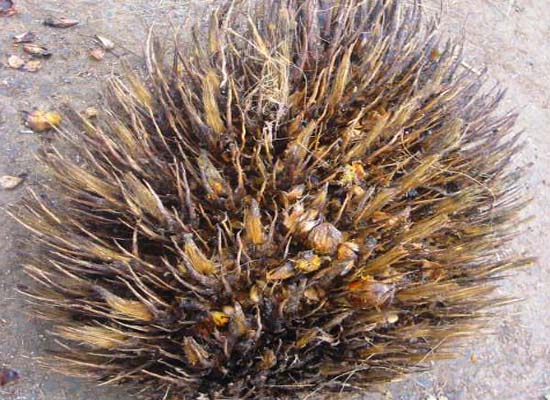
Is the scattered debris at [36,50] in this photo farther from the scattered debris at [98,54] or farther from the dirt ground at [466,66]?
the scattered debris at [98,54]

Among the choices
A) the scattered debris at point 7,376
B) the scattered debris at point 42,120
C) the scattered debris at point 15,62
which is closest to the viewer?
the scattered debris at point 7,376

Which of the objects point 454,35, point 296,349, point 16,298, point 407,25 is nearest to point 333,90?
point 407,25

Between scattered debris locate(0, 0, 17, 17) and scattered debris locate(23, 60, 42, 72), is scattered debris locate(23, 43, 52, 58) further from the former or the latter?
scattered debris locate(0, 0, 17, 17)

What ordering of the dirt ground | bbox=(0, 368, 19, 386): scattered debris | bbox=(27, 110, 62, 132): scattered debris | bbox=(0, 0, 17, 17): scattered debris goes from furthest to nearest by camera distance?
bbox=(0, 0, 17, 17): scattered debris → bbox=(27, 110, 62, 132): scattered debris → the dirt ground → bbox=(0, 368, 19, 386): scattered debris

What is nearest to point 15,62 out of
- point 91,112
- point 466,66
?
point 91,112

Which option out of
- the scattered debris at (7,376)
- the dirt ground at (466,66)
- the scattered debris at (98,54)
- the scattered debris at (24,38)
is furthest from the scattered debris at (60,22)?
the scattered debris at (7,376)

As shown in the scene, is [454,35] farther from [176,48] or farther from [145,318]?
[145,318]

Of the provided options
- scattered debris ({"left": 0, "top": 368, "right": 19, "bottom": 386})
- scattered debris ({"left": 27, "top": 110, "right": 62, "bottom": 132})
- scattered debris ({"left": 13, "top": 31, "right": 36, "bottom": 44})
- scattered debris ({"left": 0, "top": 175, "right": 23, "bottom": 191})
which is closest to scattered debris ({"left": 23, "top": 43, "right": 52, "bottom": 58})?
scattered debris ({"left": 13, "top": 31, "right": 36, "bottom": 44})
